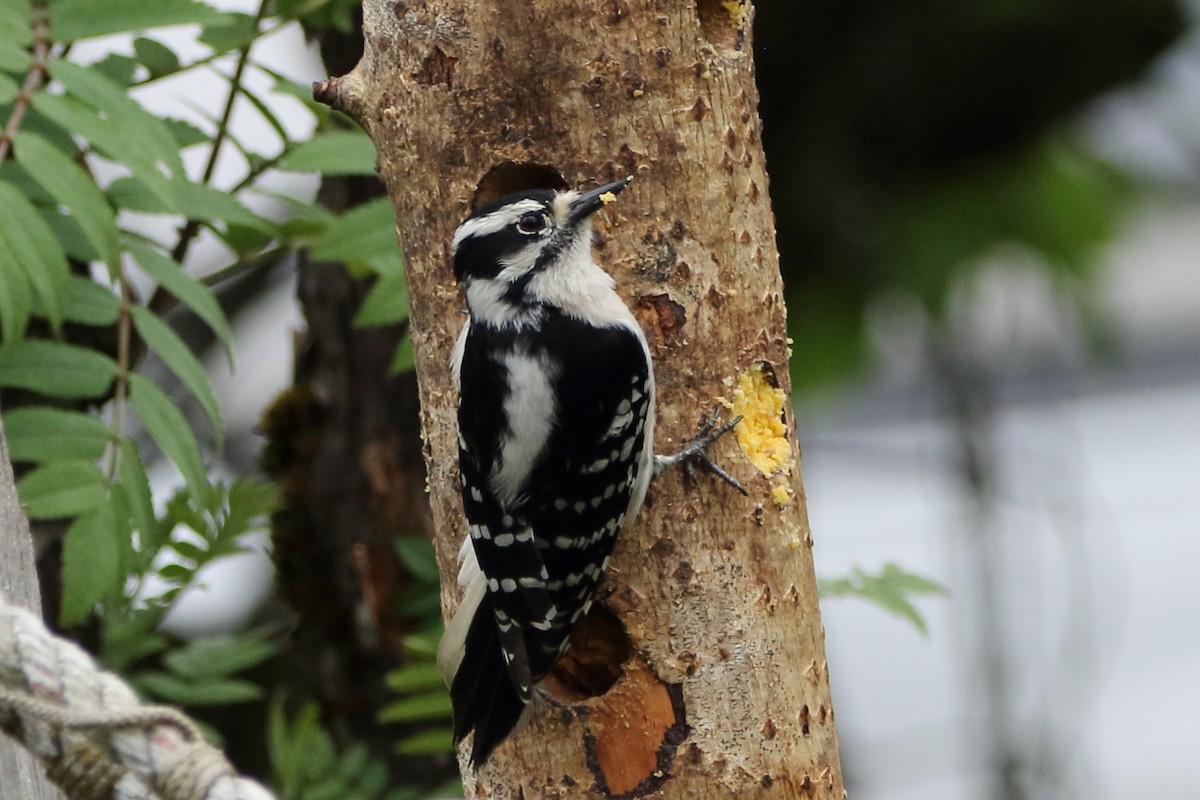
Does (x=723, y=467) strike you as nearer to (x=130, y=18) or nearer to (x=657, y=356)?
(x=657, y=356)

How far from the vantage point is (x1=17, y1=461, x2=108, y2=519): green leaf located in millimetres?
2273

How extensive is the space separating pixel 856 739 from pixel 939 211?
7.18 feet

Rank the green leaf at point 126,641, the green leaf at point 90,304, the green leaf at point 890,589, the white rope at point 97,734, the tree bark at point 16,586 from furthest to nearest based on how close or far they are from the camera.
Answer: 1. the green leaf at point 126,641
2. the green leaf at point 90,304
3. the green leaf at point 890,589
4. the tree bark at point 16,586
5. the white rope at point 97,734

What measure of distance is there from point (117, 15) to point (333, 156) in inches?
16.5

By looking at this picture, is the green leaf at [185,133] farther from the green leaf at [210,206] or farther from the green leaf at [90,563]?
the green leaf at [90,563]

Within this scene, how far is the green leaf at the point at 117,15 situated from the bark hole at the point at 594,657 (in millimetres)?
1149

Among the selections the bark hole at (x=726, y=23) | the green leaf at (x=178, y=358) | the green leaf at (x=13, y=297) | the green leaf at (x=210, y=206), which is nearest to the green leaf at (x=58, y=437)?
the green leaf at (x=178, y=358)

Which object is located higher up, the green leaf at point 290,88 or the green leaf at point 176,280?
the green leaf at point 290,88

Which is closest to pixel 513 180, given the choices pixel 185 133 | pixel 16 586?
pixel 185 133

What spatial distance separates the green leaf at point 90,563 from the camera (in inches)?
88.2

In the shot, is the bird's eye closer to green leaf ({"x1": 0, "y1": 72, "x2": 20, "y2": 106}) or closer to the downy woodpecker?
the downy woodpecker

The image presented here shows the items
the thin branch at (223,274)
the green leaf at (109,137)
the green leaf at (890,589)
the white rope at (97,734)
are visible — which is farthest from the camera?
the thin branch at (223,274)

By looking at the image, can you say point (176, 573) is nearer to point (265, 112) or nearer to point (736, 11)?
point (265, 112)

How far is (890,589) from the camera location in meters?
2.48
